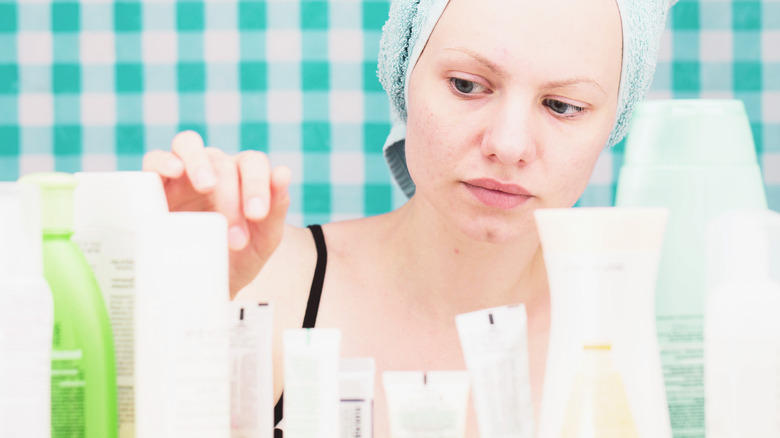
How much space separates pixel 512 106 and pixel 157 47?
0.89 metres

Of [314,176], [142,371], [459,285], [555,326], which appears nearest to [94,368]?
[142,371]

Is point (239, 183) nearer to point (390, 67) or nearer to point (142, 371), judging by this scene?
point (142, 371)

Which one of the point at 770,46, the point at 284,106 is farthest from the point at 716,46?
the point at 284,106

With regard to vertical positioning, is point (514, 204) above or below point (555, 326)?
above

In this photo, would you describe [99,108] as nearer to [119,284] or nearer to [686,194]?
[119,284]

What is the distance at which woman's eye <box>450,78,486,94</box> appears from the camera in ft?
2.16

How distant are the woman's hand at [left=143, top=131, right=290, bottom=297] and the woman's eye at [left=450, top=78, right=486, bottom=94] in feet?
0.64

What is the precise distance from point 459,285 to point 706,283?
43 cm

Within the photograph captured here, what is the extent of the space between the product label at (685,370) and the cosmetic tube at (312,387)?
0.19 m

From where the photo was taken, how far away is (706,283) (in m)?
0.46

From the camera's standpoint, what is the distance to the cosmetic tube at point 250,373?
1.54 ft

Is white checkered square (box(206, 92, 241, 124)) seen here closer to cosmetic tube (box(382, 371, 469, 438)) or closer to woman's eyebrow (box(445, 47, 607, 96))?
woman's eyebrow (box(445, 47, 607, 96))

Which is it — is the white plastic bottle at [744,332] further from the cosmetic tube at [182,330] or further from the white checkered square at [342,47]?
the white checkered square at [342,47]

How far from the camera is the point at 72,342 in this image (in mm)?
446
